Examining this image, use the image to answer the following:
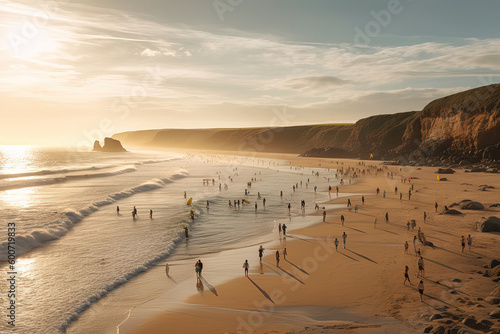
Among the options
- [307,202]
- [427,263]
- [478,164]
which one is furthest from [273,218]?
[478,164]

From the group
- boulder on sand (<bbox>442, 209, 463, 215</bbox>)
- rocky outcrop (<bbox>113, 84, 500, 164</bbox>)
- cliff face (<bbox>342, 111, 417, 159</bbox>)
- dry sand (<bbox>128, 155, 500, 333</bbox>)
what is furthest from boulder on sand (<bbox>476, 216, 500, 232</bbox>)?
cliff face (<bbox>342, 111, 417, 159</bbox>)

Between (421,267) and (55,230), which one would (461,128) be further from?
(55,230)

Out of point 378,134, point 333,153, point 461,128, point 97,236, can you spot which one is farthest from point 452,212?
point 333,153

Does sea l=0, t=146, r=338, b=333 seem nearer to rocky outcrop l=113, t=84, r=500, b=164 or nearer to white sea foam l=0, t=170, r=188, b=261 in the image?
white sea foam l=0, t=170, r=188, b=261

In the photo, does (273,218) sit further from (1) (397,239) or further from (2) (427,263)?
(2) (427,263)

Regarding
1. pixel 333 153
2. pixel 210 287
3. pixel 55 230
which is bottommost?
pixel 210 287
